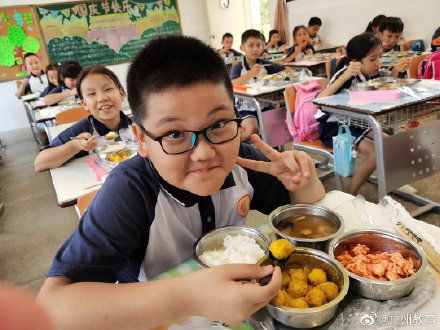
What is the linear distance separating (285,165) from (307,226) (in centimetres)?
23

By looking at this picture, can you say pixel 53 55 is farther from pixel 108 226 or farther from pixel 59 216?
pixel 108 226

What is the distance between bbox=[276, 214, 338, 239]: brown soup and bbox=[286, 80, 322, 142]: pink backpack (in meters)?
1.75

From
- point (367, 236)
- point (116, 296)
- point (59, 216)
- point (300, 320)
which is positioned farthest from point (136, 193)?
point (59, 216)

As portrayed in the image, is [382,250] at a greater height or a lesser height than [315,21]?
lesser

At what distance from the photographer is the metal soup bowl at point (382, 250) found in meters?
0.68

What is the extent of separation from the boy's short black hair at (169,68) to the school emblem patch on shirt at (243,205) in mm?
391

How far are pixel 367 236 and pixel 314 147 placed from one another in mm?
1785

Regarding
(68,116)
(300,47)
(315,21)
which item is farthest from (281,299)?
(315,21)

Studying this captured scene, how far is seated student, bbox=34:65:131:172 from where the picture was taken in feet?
6.07

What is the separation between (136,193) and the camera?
2.98ft

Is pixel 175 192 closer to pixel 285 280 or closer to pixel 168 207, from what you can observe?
pixel 168 207

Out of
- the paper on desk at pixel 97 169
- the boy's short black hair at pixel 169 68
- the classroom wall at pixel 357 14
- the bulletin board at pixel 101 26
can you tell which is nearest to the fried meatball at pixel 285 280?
the boy's short black hair at pixel 169 68

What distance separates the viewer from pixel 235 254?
0.85 meters

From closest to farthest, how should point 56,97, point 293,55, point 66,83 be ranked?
point 66,83
point 56,97
point 293,55
